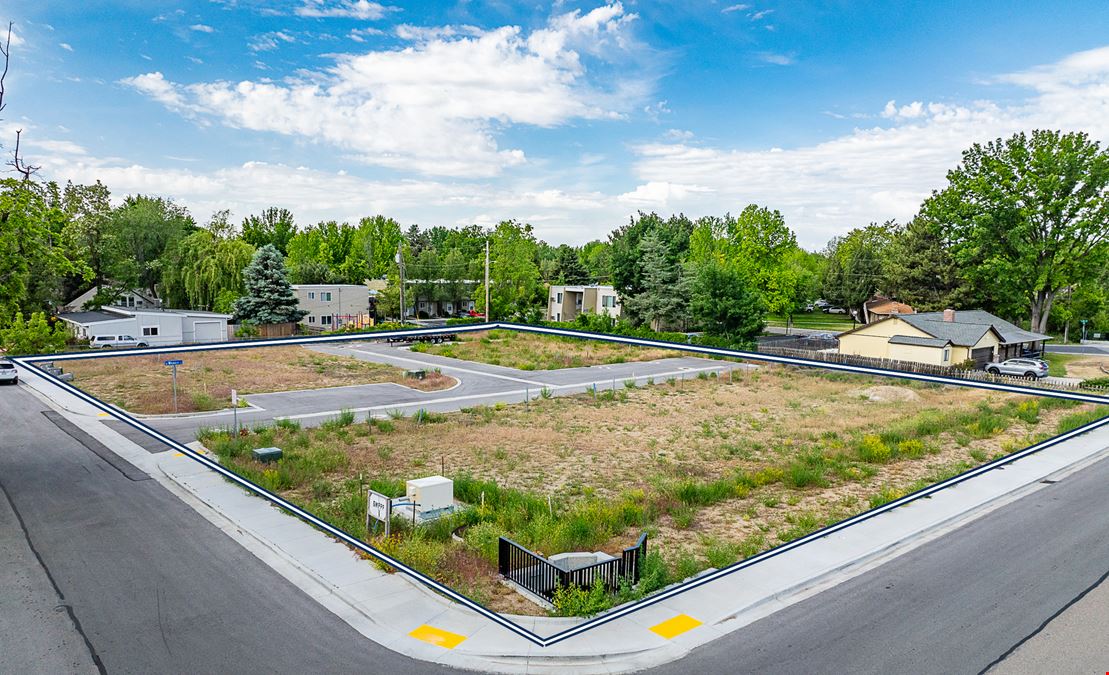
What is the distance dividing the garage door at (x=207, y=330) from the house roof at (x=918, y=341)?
5004cm

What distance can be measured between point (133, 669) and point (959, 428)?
28758mm

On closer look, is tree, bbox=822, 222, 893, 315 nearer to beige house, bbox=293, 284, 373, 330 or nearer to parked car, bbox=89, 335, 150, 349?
beige house, bbox=293, 284, 373, 330

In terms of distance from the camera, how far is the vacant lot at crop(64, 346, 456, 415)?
30.9m

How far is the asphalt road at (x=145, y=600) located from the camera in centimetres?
930

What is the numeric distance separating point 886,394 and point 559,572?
31.8 meters

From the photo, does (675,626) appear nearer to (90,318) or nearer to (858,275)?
(90,318)

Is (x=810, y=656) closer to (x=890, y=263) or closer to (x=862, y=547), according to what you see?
(x=862, y=547)

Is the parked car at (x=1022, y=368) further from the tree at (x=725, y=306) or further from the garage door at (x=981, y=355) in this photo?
the tree at (x=725, y=306)

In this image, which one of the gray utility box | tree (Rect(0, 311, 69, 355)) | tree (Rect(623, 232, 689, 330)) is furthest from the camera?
tree (Rect(623, 232, 689, 330))

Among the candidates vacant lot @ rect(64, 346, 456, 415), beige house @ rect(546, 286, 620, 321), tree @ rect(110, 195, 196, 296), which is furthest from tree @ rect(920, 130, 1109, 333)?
tree @ rect(110, 195, 196, 296)

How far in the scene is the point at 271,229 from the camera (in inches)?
4587

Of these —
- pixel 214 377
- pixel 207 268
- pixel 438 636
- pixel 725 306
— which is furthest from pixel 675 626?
pixel 207 268

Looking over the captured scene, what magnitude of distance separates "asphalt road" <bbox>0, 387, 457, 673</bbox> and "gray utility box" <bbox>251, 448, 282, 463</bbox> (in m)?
3.30

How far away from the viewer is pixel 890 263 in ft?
239
